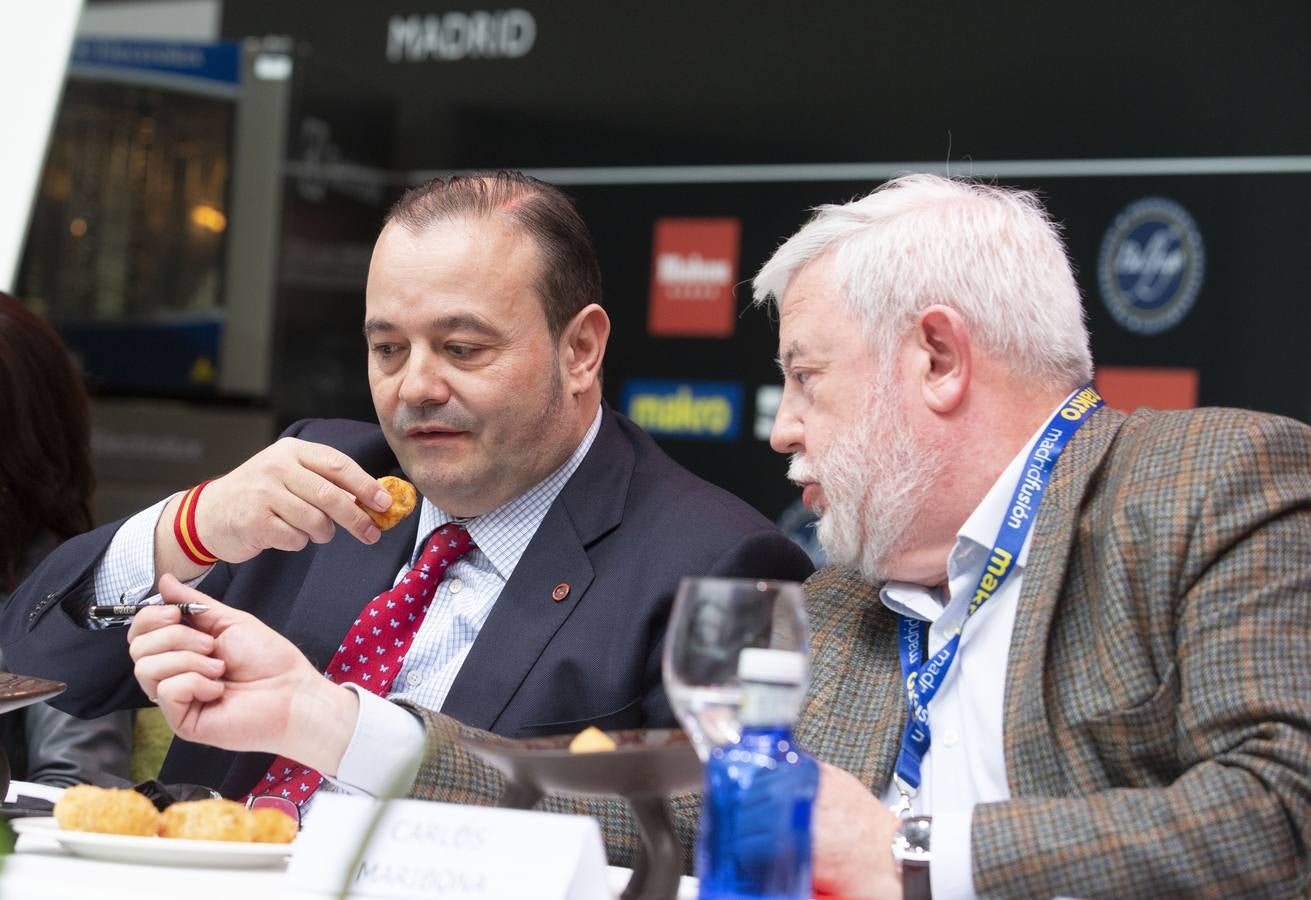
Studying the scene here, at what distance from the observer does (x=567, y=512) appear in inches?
96.0

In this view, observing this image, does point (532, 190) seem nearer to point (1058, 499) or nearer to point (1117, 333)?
point (1058, 499)

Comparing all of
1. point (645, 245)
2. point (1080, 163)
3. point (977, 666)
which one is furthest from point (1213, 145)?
point (977, 666)

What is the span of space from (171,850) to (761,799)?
577 millimetres

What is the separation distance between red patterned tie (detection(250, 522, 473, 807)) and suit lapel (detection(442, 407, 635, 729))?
5.0 inches

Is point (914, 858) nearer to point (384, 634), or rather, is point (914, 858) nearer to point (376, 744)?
point (376, 744)

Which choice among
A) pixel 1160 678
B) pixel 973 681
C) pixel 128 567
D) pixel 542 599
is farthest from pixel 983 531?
pixel 128 567

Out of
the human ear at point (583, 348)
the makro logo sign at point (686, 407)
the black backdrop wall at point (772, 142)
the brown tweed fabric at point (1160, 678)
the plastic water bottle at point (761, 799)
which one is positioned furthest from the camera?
the makro logo sign at point (686, 407)

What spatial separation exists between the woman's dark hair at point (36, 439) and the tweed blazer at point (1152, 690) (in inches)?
58.5

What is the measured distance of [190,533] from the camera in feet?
7.73

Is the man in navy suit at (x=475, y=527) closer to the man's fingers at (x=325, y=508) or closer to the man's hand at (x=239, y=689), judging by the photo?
the man's fingers at (x=325, y=508)

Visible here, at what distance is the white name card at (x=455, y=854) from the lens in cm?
126

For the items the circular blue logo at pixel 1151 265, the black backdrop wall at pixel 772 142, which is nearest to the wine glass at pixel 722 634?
the black backdrop wall at pixel 772 142

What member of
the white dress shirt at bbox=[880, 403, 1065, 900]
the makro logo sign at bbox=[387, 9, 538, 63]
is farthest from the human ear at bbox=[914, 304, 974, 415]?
the makro logo sign at bbox=[387, 9, 538, 63]

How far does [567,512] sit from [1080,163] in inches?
98.4
